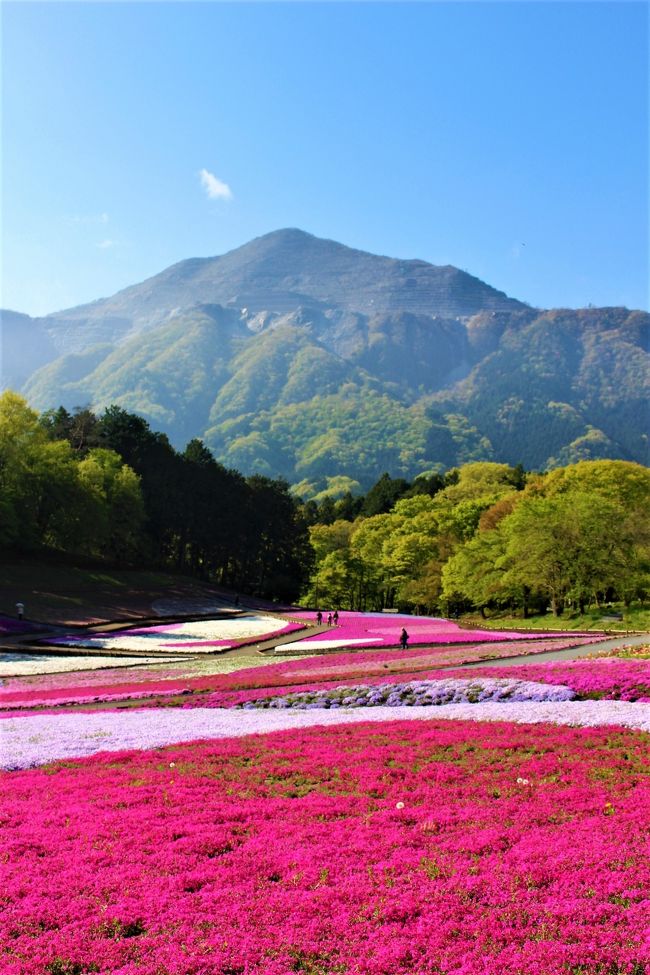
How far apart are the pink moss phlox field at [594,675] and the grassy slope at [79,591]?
38.3m

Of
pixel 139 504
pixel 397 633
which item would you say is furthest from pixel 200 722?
pixel 139 504

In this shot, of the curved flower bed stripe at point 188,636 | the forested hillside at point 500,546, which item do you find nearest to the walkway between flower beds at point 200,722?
the curved flower bed stripe at point 188,636

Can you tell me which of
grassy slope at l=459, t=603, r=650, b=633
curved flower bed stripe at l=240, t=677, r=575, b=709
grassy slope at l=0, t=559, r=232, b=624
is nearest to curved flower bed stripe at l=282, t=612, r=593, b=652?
grassy slope at l=459, t=603, r=650, b=633

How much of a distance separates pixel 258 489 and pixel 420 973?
366 feet

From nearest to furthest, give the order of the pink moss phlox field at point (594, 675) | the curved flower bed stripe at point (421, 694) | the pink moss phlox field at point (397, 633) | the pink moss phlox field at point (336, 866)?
the pink moss phlox field at point (336, 866) → the pink moss phlox field at point (594, 675) → the curved flower bed stripe at point (421, 694) → the pink moss phlox field at point (397, 633)

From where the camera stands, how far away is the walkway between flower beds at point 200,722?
17.4m

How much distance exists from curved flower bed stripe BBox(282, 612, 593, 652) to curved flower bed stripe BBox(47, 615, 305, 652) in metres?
4.30

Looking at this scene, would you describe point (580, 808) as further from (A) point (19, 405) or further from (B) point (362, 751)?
(A) point (19, 405)

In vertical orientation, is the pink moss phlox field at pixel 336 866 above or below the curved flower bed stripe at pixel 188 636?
above

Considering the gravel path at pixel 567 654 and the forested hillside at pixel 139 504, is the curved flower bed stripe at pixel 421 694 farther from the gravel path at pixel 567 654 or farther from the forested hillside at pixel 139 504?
the forested hillside at pixel 139 504

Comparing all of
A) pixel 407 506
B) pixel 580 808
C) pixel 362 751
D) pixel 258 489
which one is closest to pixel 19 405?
pixel 258 489

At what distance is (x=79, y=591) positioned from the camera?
67062 mm

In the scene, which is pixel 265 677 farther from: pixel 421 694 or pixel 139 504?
pixel 139 504

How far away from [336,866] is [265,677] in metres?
23.2
